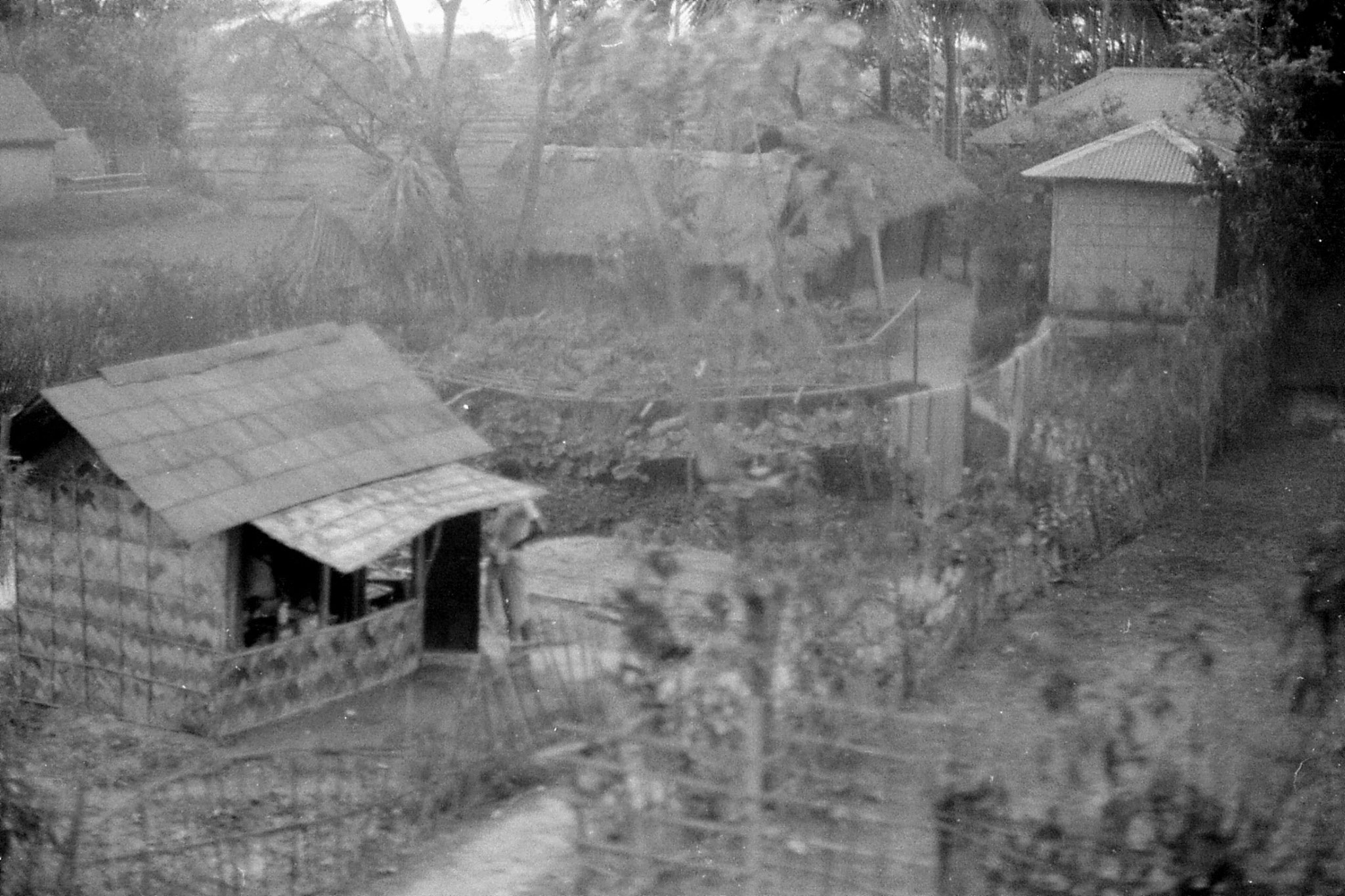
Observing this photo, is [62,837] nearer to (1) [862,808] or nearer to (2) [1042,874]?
(1) [862,808]

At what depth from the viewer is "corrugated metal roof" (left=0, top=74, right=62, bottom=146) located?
612 inches

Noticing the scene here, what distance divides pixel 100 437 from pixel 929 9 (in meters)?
17.8

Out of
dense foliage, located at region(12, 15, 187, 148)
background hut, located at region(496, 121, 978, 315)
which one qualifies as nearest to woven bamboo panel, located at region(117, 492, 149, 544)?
background hut, located at region(496, 121, 978, 315)

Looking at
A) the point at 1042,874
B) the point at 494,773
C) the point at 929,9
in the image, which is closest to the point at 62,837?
the point at 494,773

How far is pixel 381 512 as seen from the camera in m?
8.88

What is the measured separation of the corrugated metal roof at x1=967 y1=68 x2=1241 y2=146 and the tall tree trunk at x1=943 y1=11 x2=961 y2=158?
185cm

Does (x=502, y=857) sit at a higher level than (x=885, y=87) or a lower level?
lower

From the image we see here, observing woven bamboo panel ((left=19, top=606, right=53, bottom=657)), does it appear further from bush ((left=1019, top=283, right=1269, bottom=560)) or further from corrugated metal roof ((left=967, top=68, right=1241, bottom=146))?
corrugated metal roof ((left=967, top=68, right=1241, bottom=146))

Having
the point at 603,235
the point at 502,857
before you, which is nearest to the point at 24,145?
the point at 603,235

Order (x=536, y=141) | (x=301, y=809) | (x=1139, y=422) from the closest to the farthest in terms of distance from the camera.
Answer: (x=301, y=809) < (x=1139, y=422) < (x=536, y=141)

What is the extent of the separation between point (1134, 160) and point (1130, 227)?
738 millimetres

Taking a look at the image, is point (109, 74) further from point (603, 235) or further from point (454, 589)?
point (454, 589)

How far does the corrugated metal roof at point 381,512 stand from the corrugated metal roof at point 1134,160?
31.7ft

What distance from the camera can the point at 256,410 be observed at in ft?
29.9
